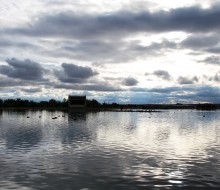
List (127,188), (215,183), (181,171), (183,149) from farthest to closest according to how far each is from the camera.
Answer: (183,149) → (181,171) → (215,183) → (127,188)

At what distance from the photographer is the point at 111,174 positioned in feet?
84.8

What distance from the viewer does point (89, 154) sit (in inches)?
1401

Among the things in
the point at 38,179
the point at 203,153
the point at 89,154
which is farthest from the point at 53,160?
the point at 203,153

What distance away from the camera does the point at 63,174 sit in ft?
83.9

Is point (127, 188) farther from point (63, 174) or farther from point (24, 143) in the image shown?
point (24, 143)

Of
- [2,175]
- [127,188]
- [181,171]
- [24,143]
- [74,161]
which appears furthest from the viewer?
[24,143]

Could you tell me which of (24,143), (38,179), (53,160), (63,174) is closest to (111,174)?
(63,174)

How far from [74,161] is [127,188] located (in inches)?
420

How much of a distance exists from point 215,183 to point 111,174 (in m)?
8.50

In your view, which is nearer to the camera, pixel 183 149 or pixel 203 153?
pixel 203 153

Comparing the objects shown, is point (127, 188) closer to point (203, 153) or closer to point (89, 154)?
point (89, 154)

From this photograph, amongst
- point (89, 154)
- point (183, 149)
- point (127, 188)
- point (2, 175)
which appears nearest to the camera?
point (127, 188)

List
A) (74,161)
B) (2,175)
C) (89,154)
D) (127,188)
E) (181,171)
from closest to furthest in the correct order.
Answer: (127,188), (2,175), (181,171), (74,161), (89,154)

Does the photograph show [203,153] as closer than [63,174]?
No
